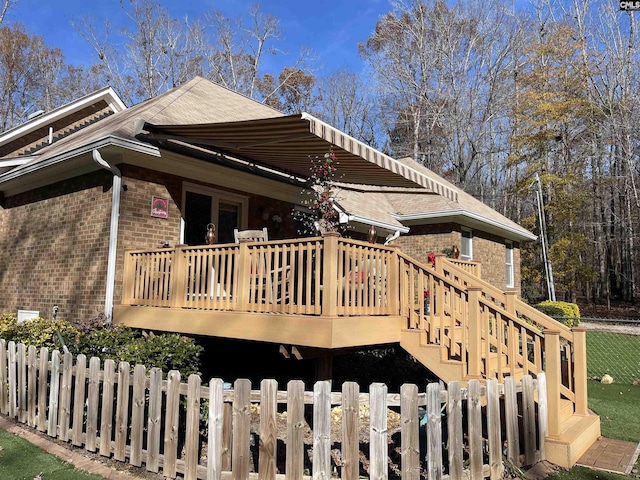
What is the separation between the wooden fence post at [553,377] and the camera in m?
5.19

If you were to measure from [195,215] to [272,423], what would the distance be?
6242mm

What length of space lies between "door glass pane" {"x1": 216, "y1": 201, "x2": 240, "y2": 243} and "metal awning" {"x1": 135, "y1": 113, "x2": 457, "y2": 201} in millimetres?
1129

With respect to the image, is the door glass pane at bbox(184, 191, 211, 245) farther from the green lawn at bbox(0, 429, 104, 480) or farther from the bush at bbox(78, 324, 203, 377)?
the green lawn at bbox(0, 429, 104, 480)

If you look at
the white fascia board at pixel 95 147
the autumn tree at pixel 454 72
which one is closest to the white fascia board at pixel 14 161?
the white fascia board at pixel 95 147

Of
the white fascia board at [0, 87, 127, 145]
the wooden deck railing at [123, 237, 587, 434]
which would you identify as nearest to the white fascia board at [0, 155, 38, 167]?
the white fascia board at [0, 87, 127, 145]

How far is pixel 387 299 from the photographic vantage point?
22.0 feet

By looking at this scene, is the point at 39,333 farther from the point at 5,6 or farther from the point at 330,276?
the point at 5,6

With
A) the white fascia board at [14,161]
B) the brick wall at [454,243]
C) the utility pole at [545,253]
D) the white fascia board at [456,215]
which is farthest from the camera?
the utility pole at [545,253]

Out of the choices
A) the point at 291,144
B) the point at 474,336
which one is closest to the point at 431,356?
the point at 474,336

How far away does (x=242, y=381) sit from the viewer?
4.02m

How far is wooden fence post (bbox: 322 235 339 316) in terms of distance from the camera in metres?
5.67

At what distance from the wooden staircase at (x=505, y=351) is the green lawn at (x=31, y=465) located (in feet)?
13.3

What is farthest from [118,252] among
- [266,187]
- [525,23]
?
[525,23]

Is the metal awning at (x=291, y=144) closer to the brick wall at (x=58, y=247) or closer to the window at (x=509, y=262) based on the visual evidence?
the brick wall at (x=58, y=247)
